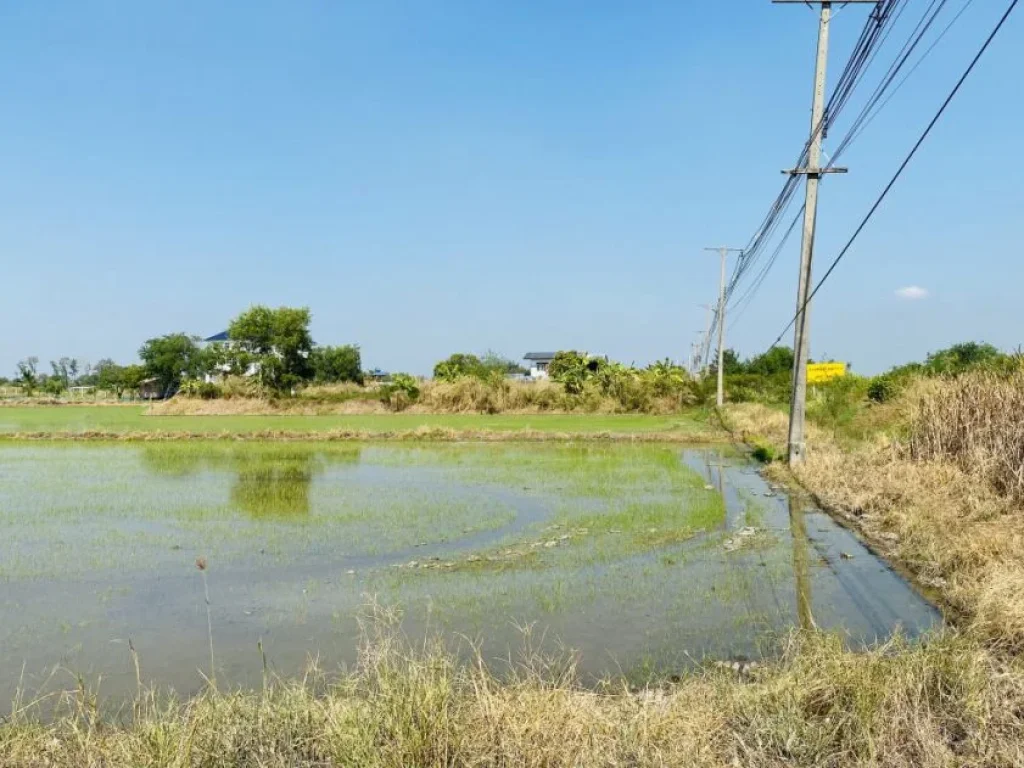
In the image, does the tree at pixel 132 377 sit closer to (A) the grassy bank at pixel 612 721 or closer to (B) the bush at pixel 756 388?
(B) the bush at pixel 756 388

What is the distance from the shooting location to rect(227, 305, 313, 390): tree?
4284cm

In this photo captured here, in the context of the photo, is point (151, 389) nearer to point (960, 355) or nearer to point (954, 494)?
point (960, 355)

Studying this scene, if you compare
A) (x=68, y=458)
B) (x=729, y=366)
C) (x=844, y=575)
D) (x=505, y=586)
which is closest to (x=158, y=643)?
(x=505, y=586)

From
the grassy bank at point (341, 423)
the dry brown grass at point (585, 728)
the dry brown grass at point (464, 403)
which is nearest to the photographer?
the dry brown grass at point (585, 728)

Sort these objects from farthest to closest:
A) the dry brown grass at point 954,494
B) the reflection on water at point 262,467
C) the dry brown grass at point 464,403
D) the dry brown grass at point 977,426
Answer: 1. the dry brown grass at point 464,403
2. the reflection on water at point 262,467
3. the dry brown grass at point 977,426
4. the dry brown grass at point 954,494

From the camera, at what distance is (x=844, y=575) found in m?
7.86

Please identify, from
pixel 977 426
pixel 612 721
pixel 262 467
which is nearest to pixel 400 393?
pixel 262 467

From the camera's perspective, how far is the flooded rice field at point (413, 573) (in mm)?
5738

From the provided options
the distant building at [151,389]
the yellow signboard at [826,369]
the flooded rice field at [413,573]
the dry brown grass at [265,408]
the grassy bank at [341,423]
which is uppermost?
the yellow signboard at [826,369]

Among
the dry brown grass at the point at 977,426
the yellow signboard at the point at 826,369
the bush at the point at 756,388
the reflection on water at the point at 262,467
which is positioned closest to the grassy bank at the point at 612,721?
the dry brown grass at the point at 977,426

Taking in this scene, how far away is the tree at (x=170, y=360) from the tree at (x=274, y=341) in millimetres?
26891

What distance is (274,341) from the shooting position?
43.1 meters

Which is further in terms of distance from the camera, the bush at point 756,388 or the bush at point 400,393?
the bush at point 756,388

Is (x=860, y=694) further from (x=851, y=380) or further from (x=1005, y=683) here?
(x=851, y=380)
